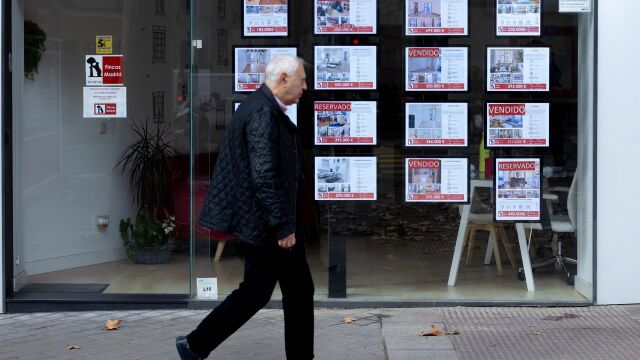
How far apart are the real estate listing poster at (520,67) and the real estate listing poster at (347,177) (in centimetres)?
113

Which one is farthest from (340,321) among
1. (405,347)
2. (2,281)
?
(2,281)

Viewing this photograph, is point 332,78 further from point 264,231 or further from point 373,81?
point 264,231

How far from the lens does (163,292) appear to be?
8.05 m

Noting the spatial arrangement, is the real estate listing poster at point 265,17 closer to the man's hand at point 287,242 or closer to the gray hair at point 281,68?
the gray hair at point 281,68

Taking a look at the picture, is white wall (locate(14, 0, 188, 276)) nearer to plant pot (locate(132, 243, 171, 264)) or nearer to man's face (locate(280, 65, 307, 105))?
plant pot (locate(132, 243, 171, 264))

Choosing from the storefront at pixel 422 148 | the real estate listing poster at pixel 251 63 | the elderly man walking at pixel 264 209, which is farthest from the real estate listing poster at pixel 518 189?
the elderly man walking at pixel 264 209

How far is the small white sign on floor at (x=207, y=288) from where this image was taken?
787 cm

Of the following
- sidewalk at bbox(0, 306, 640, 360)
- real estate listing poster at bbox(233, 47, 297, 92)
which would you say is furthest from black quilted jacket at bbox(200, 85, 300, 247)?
real estate listing poster at bbox(233, 47, 297, 92)

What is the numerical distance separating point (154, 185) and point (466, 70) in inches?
129

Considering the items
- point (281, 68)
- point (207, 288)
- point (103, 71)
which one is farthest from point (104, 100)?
point (281, 68)

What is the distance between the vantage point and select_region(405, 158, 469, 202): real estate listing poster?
25.3 ft

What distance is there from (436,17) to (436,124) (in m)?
0.80

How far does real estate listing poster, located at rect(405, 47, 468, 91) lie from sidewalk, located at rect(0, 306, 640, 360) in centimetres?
168

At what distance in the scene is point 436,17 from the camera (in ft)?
25.0
